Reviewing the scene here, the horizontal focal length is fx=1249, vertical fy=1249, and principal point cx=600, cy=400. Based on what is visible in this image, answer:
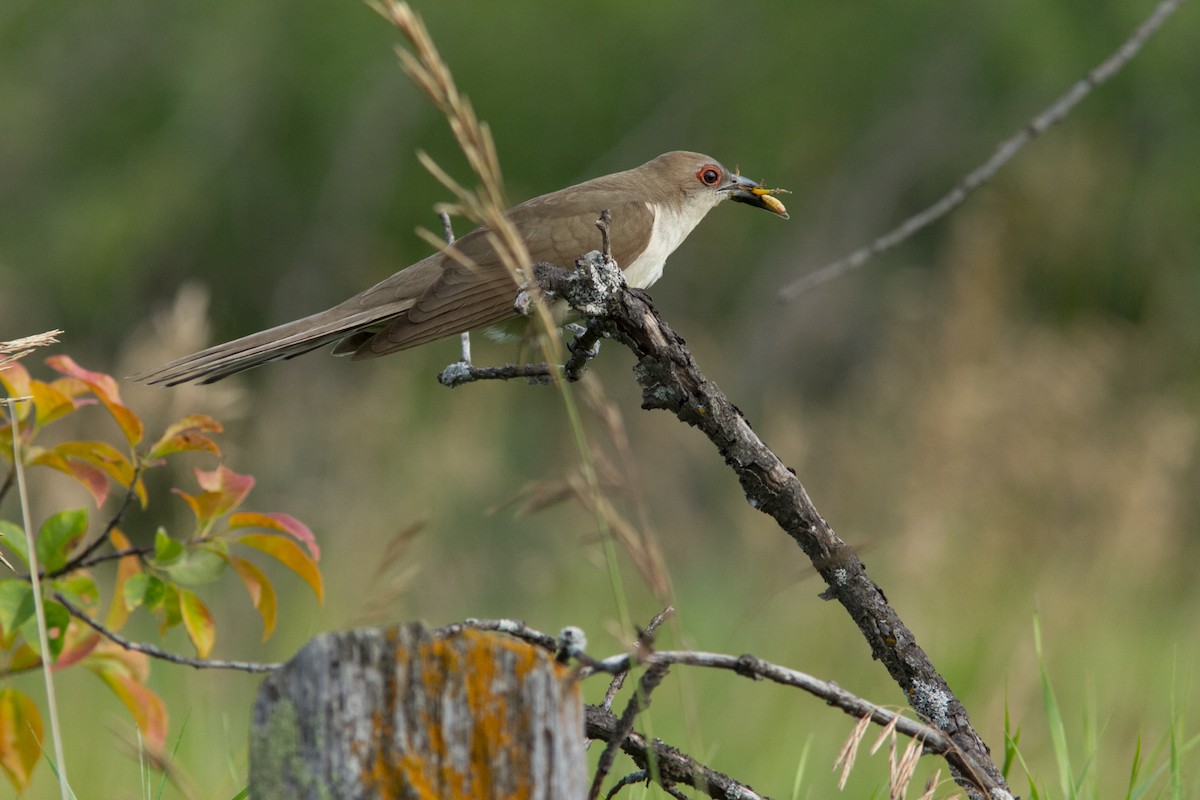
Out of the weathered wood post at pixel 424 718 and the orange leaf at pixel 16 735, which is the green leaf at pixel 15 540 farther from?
the weathered wood post at pixel 424 718

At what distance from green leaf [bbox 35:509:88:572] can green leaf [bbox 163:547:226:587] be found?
0.20m

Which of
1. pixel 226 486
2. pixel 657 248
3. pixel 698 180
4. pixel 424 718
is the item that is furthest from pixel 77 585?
pixel 698 180

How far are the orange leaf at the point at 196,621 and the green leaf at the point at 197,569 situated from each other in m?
0.04

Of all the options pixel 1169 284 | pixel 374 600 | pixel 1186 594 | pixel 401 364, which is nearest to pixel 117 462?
pixel 374 600

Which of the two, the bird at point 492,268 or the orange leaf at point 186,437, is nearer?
the orange leaf at point 186,437

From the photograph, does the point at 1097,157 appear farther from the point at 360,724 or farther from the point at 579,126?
the point at 360,724

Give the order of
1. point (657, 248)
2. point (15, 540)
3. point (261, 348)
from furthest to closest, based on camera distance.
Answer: point (657, 248) → point (261, 348) → point (15, 540)

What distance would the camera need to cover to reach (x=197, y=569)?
2256 mm

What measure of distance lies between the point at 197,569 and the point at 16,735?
17.8 inches

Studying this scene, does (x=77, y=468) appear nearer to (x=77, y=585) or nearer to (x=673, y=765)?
(x=77, y=585)

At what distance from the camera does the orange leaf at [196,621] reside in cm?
229

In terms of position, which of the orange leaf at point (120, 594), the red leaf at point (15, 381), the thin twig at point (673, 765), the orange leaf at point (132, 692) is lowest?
the thin twig at point (673, 765)

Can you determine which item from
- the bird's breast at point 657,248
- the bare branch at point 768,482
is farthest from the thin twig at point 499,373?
the bird's breast at point 657,248

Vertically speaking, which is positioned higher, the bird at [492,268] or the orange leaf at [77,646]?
the bird at [492,268]
